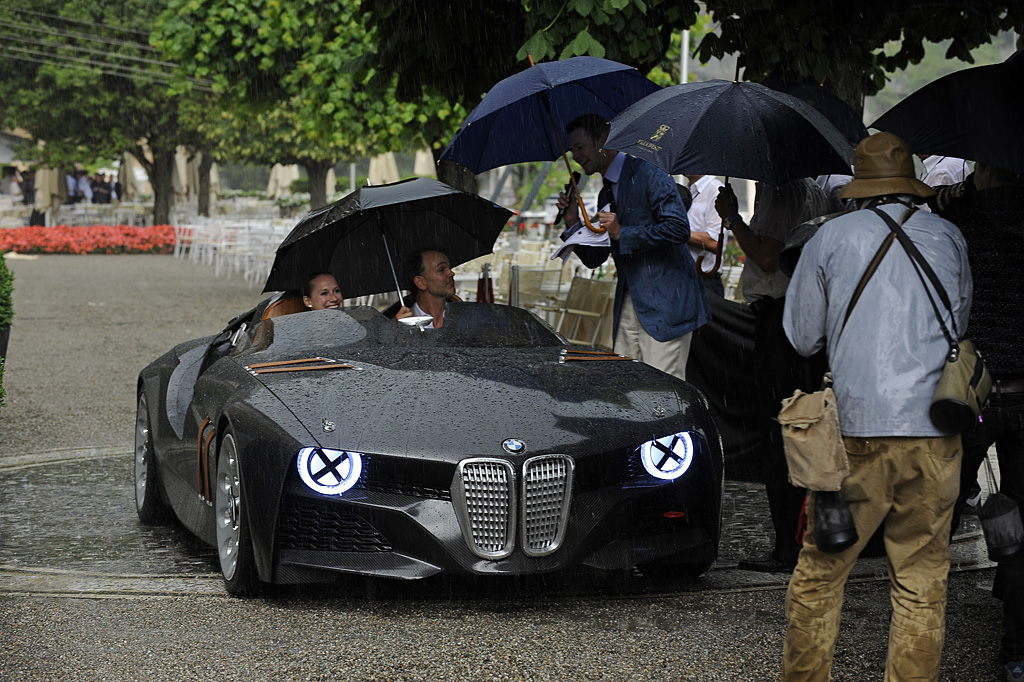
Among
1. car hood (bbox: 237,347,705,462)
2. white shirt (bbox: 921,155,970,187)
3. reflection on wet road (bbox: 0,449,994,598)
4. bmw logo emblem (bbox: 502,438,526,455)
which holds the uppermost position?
white shirt (bbox: 921,155,970,187)

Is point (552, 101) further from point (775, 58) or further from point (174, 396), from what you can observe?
point (174, 396)

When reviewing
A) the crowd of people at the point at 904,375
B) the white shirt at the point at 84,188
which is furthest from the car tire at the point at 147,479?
the white shirt at the point at 84,188

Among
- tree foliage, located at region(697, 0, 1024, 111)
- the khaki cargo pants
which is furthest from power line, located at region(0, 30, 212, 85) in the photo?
the khaki cargo pants

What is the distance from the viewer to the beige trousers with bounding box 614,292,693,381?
23.5ft

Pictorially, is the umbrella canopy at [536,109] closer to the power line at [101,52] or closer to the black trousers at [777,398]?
the black trousers at [777,398]

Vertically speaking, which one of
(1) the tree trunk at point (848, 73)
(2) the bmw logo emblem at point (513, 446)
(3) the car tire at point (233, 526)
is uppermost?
(1) the tree trunk at point (848, 73)

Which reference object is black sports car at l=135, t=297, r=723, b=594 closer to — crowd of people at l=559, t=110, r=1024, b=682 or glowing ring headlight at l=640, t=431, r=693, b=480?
glowing ring headlight at l=640, t=431, r=693, b=480

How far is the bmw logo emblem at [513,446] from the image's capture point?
4.96 meters

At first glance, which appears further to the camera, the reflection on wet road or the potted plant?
the potted plant

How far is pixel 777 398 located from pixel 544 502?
1397 mm

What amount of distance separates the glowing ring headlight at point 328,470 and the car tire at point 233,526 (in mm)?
335

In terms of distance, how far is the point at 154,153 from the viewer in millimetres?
41750

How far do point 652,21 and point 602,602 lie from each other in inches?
196

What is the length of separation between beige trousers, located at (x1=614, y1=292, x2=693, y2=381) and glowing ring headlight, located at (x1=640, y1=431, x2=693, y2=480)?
5.89 feet
